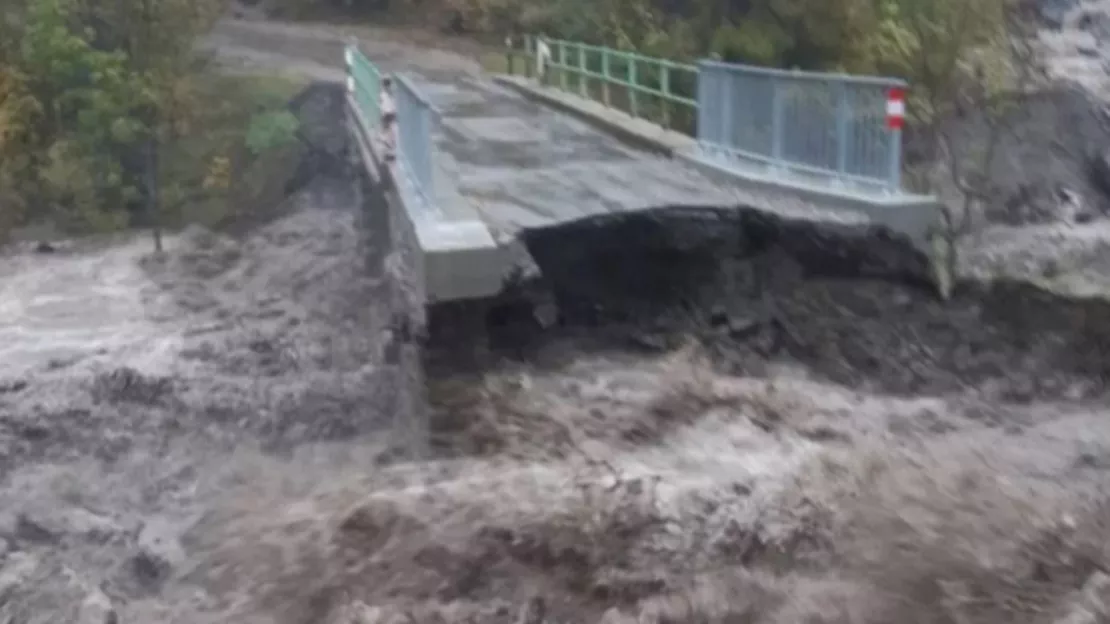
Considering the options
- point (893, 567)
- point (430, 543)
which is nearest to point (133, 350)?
point (430, 543)

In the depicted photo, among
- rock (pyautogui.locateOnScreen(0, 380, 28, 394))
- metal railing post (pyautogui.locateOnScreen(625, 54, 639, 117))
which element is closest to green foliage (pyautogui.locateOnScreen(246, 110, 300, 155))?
metal railing post (pyautogui.locateOnScreen(625, 54, 639, 117))

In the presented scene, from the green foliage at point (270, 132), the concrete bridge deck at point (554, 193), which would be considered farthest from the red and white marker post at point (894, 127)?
the green foliage at point (270, 132)

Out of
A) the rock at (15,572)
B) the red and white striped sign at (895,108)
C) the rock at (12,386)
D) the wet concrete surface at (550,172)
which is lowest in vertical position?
the rock at (12,386)

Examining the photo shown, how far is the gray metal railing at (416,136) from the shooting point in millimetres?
10516

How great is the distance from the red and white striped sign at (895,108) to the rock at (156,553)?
19.9 feet

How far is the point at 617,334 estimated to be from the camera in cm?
1092

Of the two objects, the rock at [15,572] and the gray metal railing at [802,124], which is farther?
the gray metal railing at [802,124]

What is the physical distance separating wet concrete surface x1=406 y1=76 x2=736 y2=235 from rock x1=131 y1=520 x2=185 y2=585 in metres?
3.16

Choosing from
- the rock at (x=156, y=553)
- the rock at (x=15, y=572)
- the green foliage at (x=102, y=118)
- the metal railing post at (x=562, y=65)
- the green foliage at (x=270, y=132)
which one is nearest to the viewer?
the rock at (x=15, y=572)

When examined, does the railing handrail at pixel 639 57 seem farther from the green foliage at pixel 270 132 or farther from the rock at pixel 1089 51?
the rock at pixel 1089 51

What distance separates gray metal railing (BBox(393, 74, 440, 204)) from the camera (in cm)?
1052

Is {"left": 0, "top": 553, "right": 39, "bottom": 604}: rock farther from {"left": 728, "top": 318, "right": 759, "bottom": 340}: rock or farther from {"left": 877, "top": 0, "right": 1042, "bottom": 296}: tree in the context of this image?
{"left": 877, "top": 0, "right": 1042, "bottom": 296}: tree

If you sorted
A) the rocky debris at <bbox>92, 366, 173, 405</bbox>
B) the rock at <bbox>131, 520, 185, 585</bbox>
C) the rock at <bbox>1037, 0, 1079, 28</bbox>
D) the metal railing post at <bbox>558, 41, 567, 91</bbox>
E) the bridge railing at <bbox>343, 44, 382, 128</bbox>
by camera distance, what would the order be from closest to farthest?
the rock at <bbox>131, 520, 185, 585</bbox> → the rocky debris at <bbox>92, 366, 173, 405</bbox> → the bridge railing at <bbox>343, 44, 382, 128</bbox> → the metal railing post at <bbox>558, 41, 567, 91</bbox> → the rock at <bbox>1037, 0, 1079, 28</bbox>

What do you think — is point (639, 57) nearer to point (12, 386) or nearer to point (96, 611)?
point (12, 386)
